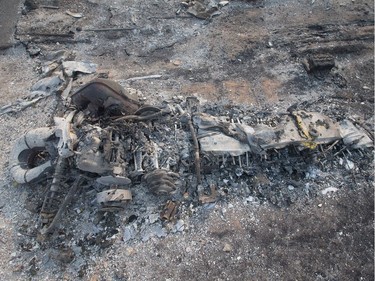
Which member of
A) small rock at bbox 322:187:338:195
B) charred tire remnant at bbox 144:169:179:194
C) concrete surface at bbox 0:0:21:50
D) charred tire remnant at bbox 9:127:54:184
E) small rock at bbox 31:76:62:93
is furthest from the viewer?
concrete surface at bbox 0:0:21:50

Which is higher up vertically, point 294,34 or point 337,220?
point 294,34

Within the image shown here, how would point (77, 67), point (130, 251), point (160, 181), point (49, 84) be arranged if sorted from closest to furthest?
1. point (130, 251)
2. point (160, 181)
3. point (49, 84)
4. point (77, 67)

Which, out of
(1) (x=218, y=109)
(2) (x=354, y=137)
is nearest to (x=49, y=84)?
(1) (x=218, y=109)

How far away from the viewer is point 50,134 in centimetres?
758

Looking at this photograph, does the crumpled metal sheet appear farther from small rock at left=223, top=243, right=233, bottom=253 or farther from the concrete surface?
the concrete surface

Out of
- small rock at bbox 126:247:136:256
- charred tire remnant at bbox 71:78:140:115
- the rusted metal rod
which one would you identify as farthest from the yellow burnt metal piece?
small rock at bbox 126:247:136:256

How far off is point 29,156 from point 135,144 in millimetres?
2581

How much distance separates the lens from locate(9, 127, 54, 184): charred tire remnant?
7551 mm

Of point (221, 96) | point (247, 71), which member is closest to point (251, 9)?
point (247, 71)

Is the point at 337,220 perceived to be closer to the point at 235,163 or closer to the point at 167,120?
the point at 235,163

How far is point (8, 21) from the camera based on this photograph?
38.2 ft

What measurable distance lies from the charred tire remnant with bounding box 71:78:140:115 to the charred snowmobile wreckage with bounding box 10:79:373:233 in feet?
0.07

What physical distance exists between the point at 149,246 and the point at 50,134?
322 centimetres

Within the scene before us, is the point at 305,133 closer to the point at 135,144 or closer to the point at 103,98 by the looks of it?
the point at 135,144
